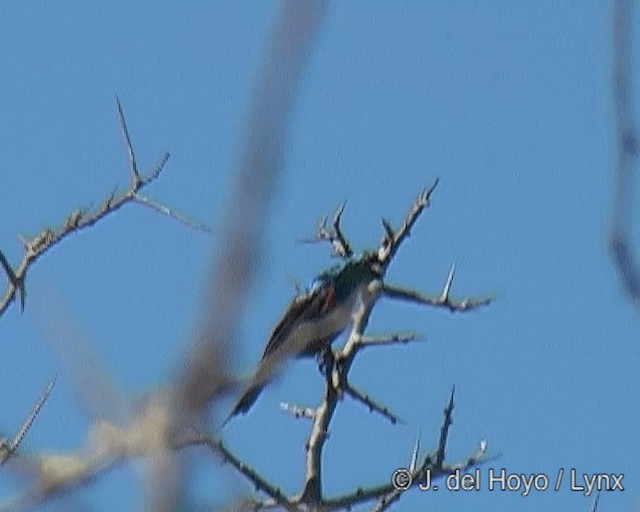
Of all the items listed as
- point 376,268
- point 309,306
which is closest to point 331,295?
point 309,306

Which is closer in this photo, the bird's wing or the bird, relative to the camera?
the bird

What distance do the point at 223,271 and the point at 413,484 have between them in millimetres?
2867

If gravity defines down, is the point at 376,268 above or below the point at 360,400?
above

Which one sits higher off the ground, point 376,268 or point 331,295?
point 376,268

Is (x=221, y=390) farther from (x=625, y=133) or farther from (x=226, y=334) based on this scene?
(x=625, y=133)

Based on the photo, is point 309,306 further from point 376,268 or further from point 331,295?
point 376,268

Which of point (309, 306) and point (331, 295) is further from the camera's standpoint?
point (331, 295)

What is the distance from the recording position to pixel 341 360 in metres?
4.14

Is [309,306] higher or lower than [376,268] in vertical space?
lower

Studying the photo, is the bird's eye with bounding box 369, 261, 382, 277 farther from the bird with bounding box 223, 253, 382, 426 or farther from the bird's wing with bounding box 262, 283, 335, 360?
the bird's wing with bounding box 262, 283, 335, 360

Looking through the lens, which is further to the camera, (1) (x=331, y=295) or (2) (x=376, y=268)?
(2) (x=376, y=268)

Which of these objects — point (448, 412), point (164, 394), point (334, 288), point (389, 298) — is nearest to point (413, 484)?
point (448, 412)

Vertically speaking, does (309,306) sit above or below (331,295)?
below

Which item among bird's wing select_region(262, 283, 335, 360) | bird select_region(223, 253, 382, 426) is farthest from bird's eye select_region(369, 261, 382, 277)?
bird's wing select_region(262, 283, 335, 360)
